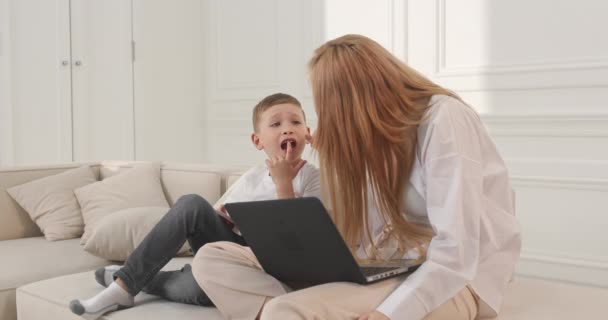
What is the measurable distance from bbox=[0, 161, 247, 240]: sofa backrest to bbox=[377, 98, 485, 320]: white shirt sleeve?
52.8 inches

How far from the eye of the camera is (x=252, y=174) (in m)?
2.15

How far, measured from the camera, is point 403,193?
1477 millimetres

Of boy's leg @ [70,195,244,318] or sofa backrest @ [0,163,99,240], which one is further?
sofa backrest @ [0,163,99,240]

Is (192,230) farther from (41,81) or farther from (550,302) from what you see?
(41,81)

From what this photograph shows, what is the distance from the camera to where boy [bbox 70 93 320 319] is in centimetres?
177

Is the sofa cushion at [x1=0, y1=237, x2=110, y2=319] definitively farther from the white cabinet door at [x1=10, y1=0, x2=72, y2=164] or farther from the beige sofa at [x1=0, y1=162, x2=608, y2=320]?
the white cabinet door at [x1=10, y1=0, x2=72, y2=164]

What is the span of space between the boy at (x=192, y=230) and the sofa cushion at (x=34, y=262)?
15.5 inches

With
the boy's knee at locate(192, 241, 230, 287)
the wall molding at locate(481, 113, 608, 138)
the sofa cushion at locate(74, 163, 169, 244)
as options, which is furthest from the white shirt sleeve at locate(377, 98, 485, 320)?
the wall molding at locate(481, 113, 608, 138)

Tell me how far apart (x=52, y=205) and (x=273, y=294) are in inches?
63.0

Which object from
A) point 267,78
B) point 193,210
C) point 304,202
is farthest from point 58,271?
point 267,78

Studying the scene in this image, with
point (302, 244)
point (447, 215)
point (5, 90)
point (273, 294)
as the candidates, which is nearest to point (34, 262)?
point (273, 294)

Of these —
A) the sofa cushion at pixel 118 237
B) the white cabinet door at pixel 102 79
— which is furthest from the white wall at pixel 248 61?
the sofa cushion at pixel 118 237

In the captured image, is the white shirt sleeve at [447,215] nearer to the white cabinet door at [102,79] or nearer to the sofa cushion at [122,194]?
the sofa cushion at [122,194]

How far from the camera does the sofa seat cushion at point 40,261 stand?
87.1 inches
